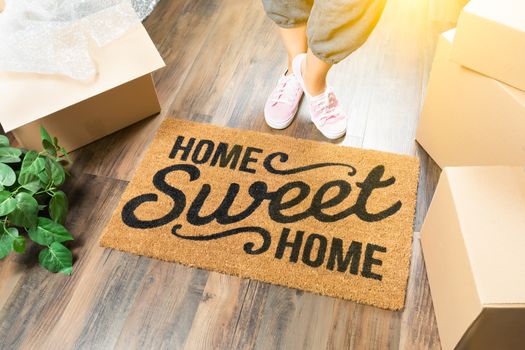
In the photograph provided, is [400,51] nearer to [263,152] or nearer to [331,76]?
[331,76]

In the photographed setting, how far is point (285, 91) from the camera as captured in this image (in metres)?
1.42

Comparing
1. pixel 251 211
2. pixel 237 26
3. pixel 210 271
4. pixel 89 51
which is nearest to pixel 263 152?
pixel 251 211

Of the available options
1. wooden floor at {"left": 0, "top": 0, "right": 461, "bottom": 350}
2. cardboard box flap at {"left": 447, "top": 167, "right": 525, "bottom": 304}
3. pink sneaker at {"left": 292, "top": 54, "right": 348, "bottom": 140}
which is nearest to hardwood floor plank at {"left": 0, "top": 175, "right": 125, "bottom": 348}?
wooden floor at {"left": 0, "top": 0, "right": 461, "bottom": 350}

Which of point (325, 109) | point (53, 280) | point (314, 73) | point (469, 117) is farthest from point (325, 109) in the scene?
point (53, 280)

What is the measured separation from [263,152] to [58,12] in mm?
709

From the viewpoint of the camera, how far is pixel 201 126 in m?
1.38

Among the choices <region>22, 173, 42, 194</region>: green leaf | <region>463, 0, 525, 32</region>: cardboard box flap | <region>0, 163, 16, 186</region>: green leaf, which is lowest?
<region>22, 173, 42, 194</region>: green leaf

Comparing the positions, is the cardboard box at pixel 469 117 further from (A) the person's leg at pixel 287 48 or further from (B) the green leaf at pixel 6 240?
(B) the green leaf at pixel 6 240

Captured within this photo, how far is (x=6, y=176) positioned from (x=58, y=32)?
0.43m

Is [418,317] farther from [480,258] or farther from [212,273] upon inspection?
[212,273]

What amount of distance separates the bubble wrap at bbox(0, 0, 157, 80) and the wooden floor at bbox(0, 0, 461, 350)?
27 centimetres

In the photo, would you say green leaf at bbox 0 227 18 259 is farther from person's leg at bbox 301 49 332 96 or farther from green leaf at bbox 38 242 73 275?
person's leg at bbox 301 49 332 96

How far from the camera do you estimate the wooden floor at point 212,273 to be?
0.99m

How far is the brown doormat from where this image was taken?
1.07m
